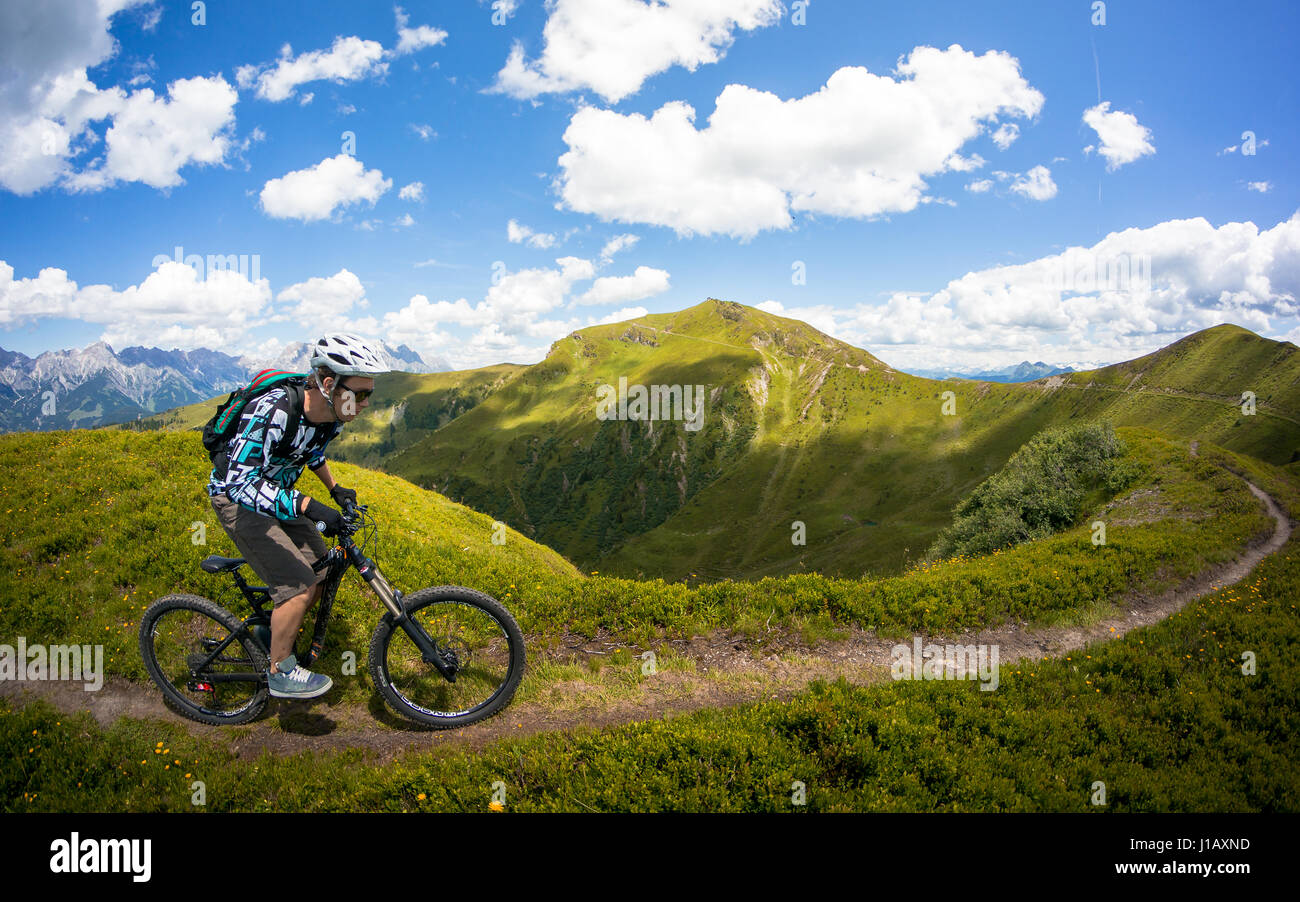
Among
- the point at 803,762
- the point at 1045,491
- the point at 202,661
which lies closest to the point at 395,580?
the point at 202,661

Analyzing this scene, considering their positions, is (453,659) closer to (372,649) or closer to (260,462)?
(372,649)

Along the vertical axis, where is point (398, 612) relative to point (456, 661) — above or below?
above

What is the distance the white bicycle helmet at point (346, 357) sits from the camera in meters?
7.41

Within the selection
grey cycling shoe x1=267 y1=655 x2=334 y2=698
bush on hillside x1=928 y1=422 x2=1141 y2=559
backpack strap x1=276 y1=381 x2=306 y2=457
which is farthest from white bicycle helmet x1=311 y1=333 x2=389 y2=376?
bush on hillside x1=928 y1=422 x2=1141 y2=559

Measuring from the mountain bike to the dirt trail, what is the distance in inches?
12.0

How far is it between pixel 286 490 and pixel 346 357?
2049 mm

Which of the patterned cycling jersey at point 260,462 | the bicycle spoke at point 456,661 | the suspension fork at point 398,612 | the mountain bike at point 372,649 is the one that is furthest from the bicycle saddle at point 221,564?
the bicycle spoke at point 456,661

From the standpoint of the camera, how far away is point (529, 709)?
27.3 feet

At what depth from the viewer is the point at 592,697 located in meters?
8.71

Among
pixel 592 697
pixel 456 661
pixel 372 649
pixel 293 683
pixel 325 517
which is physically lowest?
pixel 592 697

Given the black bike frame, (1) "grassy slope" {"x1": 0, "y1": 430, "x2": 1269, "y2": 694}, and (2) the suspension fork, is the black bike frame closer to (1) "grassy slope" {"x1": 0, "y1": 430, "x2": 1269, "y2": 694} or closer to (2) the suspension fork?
(2) the suspension fork
